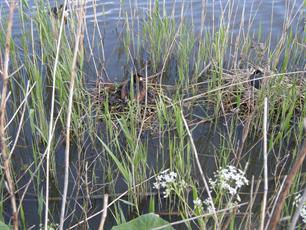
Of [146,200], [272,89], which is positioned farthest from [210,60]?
[146,200]

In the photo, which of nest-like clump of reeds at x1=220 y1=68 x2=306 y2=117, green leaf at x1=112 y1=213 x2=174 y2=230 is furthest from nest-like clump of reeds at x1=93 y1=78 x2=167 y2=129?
green leaf at x1=112 y1=213 x2=174 y2=230

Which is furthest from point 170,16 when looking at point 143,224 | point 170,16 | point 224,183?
point 143,224

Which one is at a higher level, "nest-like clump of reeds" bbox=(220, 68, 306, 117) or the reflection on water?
the reflection on water

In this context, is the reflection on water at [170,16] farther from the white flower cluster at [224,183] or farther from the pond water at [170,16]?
the white flower cluster at [224,183]

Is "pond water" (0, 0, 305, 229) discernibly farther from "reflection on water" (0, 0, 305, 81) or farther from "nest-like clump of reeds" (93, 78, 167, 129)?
"nest-like clump of reeds" (93, 78, 167, 129)

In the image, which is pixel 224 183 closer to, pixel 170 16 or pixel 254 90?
pixel 254 90

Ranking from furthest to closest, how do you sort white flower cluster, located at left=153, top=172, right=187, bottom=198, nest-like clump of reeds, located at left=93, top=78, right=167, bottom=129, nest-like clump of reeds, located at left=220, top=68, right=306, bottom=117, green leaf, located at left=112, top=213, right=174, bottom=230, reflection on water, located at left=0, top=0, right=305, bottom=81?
reflection on water, located at left=0, top=0, right=305, bottom=81 < nest-like clump of reeds, located at left=93, top=78, right=167, bottom=129 < nest-like clump of reeds, located at left=220, top=68, right=306, bottom=117 < white flower cluster, located at left=153, top=172, right=187, bottom=198 < green leaf, located at left=112, top=213, right=174, bottom=230

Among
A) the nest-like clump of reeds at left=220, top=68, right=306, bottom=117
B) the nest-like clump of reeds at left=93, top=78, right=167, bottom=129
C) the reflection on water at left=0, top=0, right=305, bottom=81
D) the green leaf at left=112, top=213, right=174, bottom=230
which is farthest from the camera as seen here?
the reflection on water at left=0, top=0, right=305, bottom=81

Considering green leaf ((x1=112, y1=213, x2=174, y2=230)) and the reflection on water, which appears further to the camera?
the reflection on water

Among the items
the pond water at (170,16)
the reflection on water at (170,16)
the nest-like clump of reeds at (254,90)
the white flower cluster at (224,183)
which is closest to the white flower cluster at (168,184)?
the white flower cluster at (224,183)

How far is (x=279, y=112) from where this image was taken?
7.83ft

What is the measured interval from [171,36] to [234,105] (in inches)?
29.0

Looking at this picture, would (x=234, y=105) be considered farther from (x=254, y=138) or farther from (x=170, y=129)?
(x=170, y=129)

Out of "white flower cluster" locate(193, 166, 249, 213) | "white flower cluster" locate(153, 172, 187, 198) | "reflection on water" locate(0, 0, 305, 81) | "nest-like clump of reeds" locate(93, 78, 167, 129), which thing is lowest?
"nest-like clump of reeds" locate(93, 78, 167, 129)
